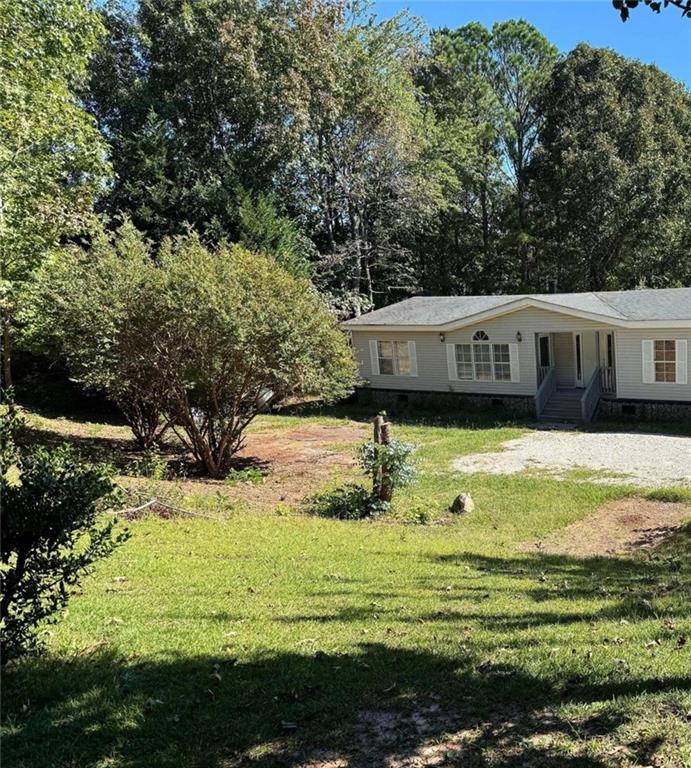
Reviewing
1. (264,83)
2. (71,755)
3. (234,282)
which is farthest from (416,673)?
(264,83)

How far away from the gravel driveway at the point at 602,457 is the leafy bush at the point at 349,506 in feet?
13.1

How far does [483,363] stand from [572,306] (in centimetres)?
372

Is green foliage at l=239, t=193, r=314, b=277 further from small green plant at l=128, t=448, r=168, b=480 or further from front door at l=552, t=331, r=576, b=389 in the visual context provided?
small green plant at l=128, t=448, r=168, b=480

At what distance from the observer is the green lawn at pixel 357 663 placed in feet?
10.5

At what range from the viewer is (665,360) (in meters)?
18.9

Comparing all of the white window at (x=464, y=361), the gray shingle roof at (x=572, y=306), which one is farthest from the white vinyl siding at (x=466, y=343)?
the gray shingle roof at (x=572, y=306)

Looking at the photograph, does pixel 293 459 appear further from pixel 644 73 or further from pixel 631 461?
pixel 644 73

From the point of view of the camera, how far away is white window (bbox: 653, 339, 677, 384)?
18703 millimetres

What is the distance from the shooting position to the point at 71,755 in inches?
122

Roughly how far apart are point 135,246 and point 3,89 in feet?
17.6

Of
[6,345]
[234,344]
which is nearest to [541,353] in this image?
[234,344]

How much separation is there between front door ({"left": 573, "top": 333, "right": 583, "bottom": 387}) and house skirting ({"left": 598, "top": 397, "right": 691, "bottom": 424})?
1.94m

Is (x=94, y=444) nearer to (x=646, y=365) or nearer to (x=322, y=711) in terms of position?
(x=322, y=711)

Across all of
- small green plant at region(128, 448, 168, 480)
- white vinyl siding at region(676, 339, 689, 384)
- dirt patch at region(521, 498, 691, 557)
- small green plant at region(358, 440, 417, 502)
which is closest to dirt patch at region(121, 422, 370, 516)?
small green plant at region(128, 448, 168, 480)
